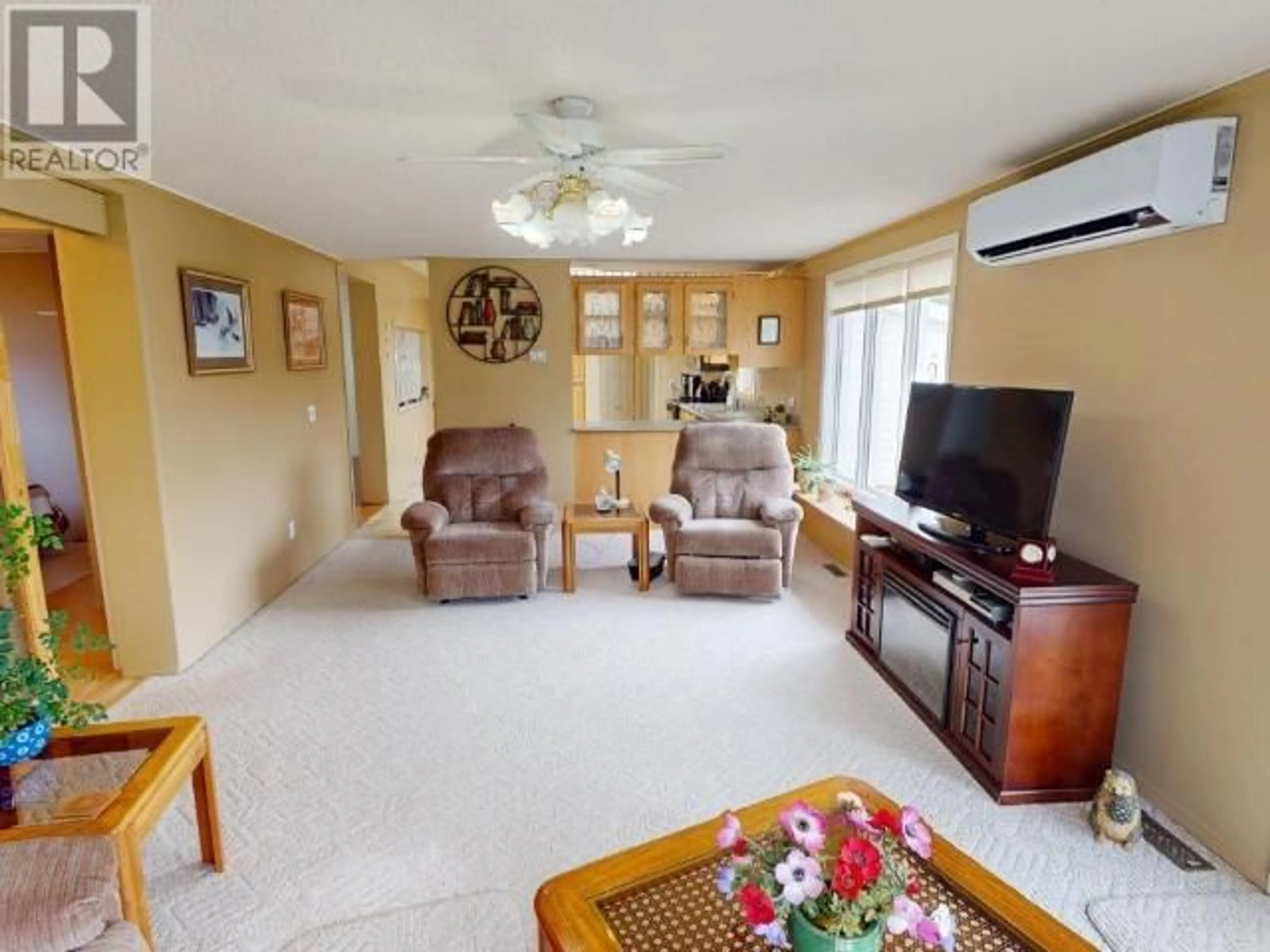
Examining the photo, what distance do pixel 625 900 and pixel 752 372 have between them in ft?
19.1

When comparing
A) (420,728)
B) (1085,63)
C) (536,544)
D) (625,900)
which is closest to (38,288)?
(536,544)

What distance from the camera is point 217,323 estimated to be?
364 cm

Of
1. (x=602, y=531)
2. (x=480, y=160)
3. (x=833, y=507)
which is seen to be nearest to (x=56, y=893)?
(x=480, y=160)

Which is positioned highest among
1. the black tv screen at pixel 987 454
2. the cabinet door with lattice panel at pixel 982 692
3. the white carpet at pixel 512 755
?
the black tv screen at pixel 987 454

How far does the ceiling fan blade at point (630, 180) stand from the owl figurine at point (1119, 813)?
7.66 feet

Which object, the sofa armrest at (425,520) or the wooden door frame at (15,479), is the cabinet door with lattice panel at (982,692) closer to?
the sofa armrest at (425,520)

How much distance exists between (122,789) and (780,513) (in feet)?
10.9

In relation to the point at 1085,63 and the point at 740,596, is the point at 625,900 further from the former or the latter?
the point at 740,596

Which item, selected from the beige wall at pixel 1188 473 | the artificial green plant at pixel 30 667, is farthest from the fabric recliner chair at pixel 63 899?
the beige wall at pixel 1188 473

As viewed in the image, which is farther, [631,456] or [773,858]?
[631,456]

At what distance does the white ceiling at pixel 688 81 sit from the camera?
1.62 m

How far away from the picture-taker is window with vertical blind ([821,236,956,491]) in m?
3.89

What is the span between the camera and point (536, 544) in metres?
4.17

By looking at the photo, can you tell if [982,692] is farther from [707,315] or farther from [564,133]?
[707,315]
